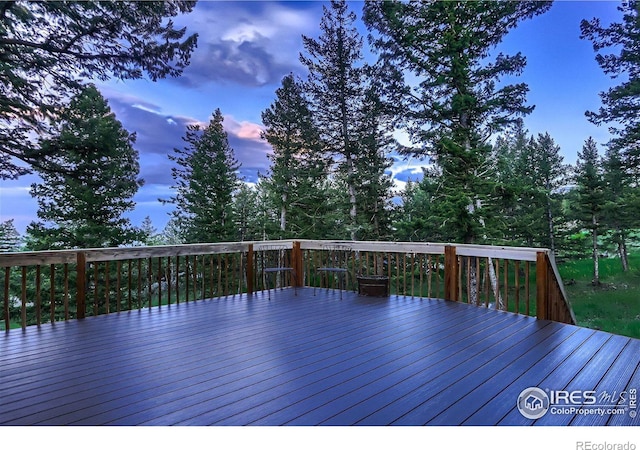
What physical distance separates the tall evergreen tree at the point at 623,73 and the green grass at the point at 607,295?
5243 millimetres

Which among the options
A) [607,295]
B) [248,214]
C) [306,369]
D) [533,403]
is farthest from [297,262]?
[607,295]

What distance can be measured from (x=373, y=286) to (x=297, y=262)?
154 centimetres

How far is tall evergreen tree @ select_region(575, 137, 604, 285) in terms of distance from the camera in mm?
13414

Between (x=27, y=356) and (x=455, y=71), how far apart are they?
9.37 m

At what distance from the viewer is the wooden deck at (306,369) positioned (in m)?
1.96

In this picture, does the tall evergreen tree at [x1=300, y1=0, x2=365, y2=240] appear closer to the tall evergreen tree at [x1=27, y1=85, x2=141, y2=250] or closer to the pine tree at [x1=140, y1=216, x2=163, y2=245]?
the tall evergreen tree at [x1=27, y1=85, x2=141, y2=250]

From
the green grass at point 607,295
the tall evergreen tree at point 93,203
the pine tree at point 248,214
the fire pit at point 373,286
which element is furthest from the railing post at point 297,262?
the green grass at point 607,295

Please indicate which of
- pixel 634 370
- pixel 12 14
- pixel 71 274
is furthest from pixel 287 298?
pixel 71 274

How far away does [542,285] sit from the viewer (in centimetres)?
384

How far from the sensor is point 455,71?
333 inches

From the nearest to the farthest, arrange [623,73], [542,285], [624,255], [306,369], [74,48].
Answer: [306,369] < [542,285] < [74,48] < [623,73] < [624,255]

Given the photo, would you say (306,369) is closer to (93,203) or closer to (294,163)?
(294,163)

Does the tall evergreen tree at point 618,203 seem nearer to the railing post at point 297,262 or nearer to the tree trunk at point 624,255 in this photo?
the tree trunk at point 624,255

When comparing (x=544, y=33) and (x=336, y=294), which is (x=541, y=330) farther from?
(x=544, y=33)
